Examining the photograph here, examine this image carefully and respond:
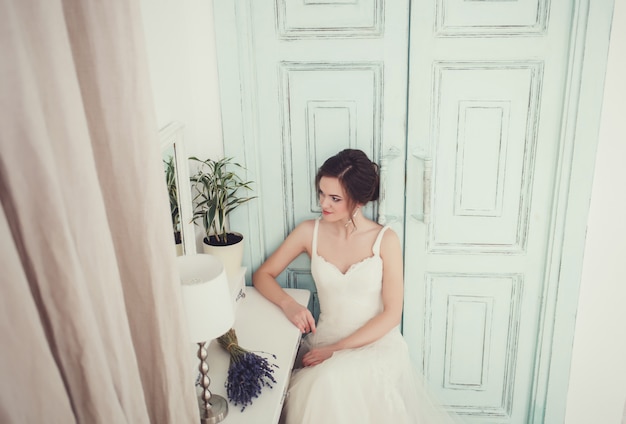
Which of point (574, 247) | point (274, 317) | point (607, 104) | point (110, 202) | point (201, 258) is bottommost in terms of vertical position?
point (274, 317)

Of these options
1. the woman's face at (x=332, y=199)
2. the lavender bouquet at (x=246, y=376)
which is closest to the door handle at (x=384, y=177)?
the woman's face at (x=332, y=199)

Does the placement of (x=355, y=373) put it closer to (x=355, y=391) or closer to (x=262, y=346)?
(x=355, y=391)

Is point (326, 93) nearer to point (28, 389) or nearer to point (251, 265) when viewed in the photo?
point (251, 265)

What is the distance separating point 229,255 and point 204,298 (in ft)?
2.30

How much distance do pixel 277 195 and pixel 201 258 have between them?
844 millimetres

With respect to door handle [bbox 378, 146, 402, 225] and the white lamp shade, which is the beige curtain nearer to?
the white lamp shade

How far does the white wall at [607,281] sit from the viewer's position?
6.66 feet

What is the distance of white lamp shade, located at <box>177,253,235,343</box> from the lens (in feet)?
4.46

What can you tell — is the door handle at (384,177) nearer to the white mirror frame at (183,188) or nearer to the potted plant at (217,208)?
the potted plant at (217,208)

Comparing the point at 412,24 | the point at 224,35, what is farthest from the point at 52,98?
the point at 412,24

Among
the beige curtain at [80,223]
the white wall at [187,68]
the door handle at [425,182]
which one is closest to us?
the beige curtain at [80,223]

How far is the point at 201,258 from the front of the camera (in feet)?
4.97

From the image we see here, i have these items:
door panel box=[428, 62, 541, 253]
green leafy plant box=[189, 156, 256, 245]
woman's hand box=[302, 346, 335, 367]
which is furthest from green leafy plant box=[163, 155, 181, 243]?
door panel box=[428, 62, 541, 253]

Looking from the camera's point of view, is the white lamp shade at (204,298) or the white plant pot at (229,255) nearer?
the white lamp shade at (204,298)
